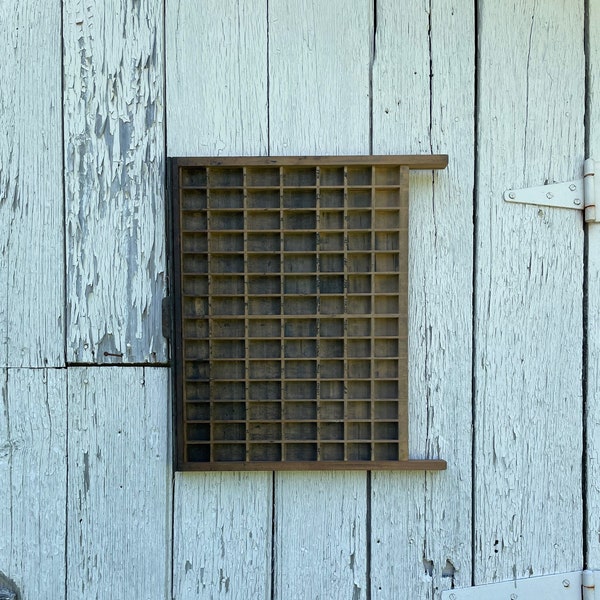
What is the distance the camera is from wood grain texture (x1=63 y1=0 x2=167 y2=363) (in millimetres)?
1187

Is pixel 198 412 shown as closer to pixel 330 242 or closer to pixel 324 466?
pixel 324 466

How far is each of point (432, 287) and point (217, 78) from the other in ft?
1.81

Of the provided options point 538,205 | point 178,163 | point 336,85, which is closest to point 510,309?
point 538,205

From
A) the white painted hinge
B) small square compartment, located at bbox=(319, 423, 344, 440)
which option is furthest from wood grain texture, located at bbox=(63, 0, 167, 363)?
the white painted hinge

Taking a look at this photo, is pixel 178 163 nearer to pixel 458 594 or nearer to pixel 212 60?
pixel 212 60

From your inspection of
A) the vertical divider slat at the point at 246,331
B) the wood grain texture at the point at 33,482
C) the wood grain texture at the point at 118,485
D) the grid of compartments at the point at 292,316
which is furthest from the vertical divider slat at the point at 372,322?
the wood grain texture at the point at 33,482

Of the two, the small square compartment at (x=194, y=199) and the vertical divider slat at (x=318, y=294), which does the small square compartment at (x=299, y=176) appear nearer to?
the vertical divider slat at (x=318, y=294)

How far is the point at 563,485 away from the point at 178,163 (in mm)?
920

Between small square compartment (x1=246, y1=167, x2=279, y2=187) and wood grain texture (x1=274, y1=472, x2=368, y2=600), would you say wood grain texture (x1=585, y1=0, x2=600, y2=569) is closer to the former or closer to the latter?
wood grain texture (x1=274, y1=472, x2=368, y2=600)

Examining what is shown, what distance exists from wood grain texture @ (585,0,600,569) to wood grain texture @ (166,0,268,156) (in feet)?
1.97

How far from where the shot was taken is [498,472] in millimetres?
1193

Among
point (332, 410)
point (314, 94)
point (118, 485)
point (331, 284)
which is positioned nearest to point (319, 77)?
point (314, 94)

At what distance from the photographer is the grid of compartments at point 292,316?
3.80 ft

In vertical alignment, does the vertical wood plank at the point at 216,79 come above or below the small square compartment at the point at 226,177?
above
